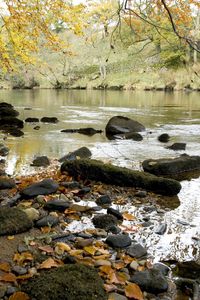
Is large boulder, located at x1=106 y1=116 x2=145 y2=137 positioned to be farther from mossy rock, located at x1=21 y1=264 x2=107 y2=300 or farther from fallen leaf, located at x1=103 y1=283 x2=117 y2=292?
mossy rock, located at x1=21 y1=264 x2=107 y2=300

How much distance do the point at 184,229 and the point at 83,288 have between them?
2.42m

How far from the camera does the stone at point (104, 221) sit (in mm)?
5418

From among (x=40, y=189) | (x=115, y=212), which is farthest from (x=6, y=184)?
(x=115, y=212)

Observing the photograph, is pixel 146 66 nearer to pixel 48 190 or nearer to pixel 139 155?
pixel 139 155

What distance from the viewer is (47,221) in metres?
5.38

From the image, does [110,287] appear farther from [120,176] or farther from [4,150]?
[4,150]

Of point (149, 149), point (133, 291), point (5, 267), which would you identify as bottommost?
point (133, 291)

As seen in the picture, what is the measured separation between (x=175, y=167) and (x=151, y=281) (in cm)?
513

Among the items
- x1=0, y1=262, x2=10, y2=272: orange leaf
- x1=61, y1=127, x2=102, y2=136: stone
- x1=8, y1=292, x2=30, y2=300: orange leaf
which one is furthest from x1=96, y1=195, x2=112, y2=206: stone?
x1=61, y1=127, x2=102, y2=136: stone

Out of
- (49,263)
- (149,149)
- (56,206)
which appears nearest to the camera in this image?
(49,263)

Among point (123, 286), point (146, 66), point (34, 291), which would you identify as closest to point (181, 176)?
point (123, 286)

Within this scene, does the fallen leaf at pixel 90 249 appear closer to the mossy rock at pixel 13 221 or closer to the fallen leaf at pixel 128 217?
the mossy rock at pixel 13 221

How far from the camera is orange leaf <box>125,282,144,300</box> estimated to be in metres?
3.71

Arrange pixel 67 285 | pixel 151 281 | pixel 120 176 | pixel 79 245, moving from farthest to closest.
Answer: pixel 120 176, pixel 79 245, pixel 151 281, pixel 67 285
